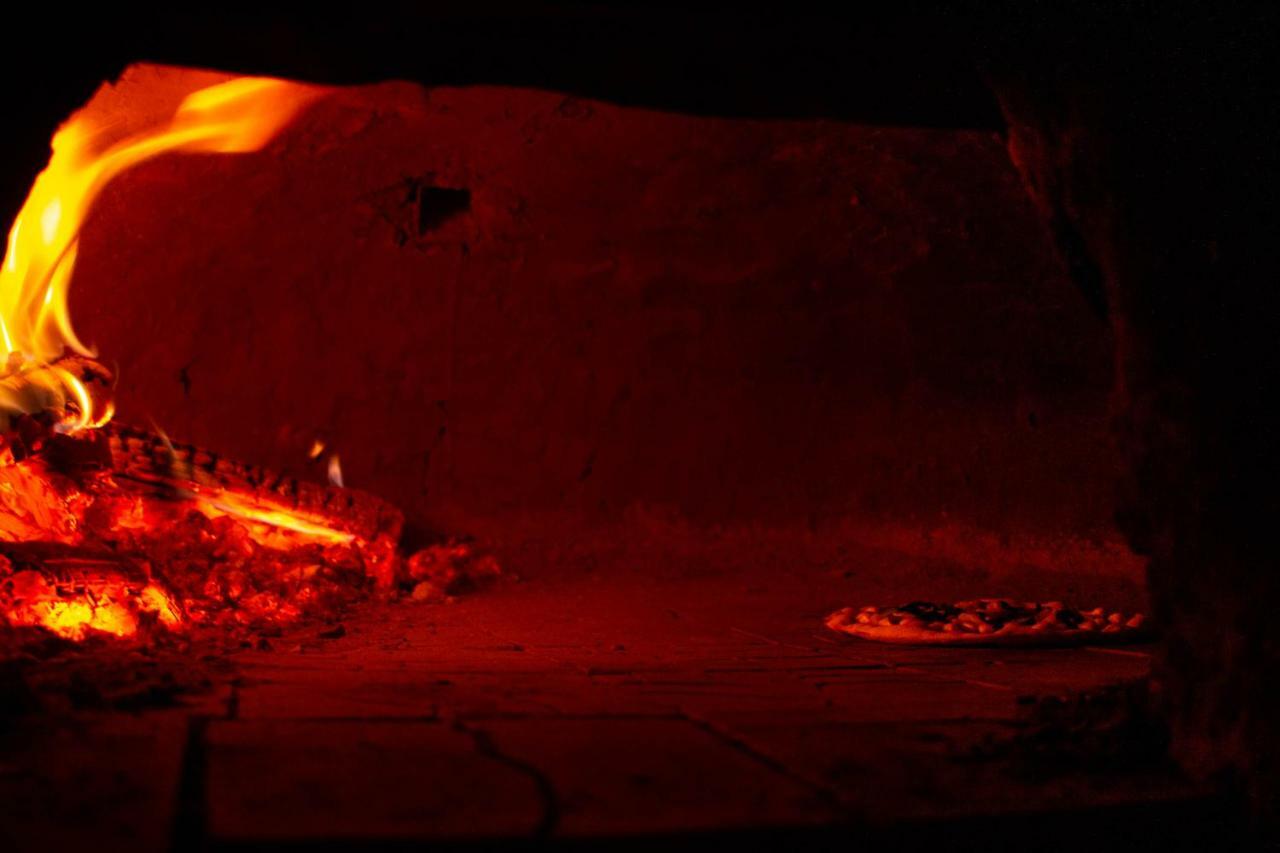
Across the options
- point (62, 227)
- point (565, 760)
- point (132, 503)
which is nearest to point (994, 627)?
point (565, 760)

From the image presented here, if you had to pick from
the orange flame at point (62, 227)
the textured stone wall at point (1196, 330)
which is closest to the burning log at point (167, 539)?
the orange flame at point (62, 227)

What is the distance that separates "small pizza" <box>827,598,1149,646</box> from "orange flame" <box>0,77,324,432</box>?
2879 millimetres

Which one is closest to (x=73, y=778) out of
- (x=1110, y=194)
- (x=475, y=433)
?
(x=1110, y=194)

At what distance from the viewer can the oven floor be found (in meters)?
1.46

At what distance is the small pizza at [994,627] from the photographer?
10.5 feet

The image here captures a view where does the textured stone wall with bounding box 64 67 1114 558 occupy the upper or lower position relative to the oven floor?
upper

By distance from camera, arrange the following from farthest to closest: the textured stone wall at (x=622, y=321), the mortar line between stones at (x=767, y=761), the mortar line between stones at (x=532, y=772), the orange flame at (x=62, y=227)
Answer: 1. the textured stone wall at (x=622, y=321)
2. the orange flame at (x=62, y=227)
3. the mortar line between stones at (x=767, y=761)
4. the mortar line between stones at (x=532, y=772)

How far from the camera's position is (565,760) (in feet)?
5.71

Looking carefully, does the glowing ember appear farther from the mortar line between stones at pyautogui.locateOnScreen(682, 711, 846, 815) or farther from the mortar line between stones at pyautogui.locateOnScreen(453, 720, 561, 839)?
the mortar line between stones at pyautogui.locateOnScreen(682, 711, 846, 815)

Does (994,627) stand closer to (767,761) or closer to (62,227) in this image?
(767,761)

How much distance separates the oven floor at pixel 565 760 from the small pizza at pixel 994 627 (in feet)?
1.08

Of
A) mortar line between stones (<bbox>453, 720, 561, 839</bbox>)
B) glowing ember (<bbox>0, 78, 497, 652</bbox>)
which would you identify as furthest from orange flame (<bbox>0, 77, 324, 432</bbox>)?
mortar line between stones (<bbox>453, 720, 561, 839</bbox>)

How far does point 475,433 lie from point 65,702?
11.3 feet

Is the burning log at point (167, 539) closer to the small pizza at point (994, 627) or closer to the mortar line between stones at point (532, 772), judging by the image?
the mortar line between stones at point (532, 772)
